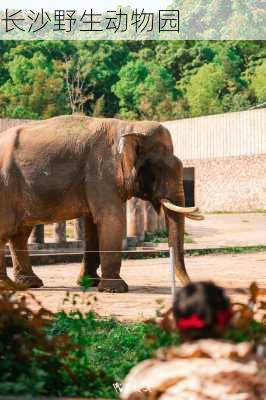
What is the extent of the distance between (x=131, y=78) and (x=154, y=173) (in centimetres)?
7837

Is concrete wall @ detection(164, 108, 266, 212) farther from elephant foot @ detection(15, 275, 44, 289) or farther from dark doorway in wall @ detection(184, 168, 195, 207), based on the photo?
elephant foot @ detection(15, 275, 44, 289)

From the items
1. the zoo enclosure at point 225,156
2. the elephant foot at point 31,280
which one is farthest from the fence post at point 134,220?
the zoo enclosure at point 225,156

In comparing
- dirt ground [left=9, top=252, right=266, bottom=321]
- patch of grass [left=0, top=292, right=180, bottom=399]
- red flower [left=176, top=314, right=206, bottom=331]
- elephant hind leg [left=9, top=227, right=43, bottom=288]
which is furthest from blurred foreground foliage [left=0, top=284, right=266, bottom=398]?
elephant hind leg [left=9, top=227, right=43, bottom=288]

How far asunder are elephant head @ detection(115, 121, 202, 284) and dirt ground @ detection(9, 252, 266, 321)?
3.54 ft

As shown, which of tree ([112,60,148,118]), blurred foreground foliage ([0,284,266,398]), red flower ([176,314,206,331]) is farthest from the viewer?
tree ([112,60,148,118])

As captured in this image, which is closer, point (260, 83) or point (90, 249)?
point (90, 249)

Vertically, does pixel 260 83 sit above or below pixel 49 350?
above

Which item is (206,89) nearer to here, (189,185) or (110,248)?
(189,185)

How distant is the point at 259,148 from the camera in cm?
4659

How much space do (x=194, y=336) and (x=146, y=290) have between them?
1121 centimetres

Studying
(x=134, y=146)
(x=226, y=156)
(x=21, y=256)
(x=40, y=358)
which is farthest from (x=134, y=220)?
(x=226, y=156)

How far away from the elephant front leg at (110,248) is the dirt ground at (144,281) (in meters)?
0.24

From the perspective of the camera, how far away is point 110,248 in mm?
14867

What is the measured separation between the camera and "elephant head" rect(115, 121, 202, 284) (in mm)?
14648
